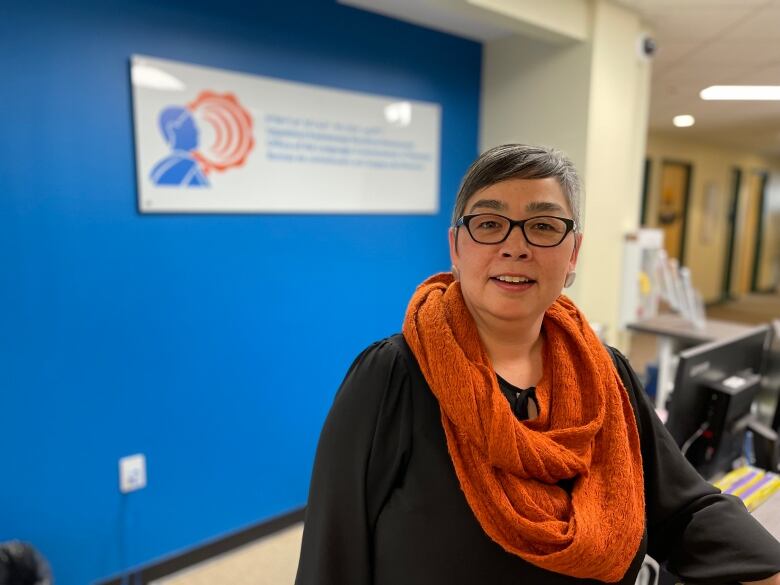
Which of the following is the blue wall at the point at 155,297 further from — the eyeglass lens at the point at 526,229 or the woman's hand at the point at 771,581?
the woman's hand at the point at 771,581

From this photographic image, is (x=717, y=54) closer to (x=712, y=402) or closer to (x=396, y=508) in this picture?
(x=712, y=402)

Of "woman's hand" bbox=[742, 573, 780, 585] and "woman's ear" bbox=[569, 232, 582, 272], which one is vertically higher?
"woman's ear" bbox=[569, 232, 582, 272]

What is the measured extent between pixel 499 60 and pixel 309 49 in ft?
3.66

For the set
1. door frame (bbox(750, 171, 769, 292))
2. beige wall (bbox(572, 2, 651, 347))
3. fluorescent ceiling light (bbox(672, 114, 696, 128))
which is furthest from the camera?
door frame (bbox(750, 171, 769, 292))

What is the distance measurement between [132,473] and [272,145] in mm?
1392

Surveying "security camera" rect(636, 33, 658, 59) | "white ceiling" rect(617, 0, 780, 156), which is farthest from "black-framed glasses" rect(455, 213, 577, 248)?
"security camera" rect(636, 33, 658, 59)

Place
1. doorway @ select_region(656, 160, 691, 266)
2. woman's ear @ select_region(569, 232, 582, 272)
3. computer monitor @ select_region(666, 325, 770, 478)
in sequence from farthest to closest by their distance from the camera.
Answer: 1. doorway @ select_region(656, 160, 691, 266)
2. computer monitor @ select_region(666, 325, 770, 478)
3. woman's ear @ select_region(569, 232, 582, 272)

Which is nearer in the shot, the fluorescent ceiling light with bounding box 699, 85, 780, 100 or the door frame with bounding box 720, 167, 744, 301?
the fluorescent ceiling light with bounding box 699, 85, 780, 100

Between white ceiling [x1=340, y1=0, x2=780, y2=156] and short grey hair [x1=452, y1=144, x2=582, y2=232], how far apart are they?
1.36m

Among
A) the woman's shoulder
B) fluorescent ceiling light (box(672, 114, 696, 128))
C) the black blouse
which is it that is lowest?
the black blouse

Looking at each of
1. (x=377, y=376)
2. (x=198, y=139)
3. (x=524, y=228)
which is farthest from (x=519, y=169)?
(x=198, y=139)

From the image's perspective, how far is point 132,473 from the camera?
1.99 metres

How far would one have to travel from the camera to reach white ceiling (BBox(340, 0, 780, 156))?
2.21 metres

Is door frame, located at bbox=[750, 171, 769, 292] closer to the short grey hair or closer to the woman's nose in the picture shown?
the short grey hair
